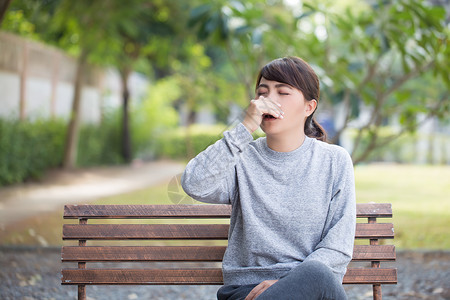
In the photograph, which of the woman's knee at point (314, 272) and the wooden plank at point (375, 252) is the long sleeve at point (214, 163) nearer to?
the woman's knee at point (314, 272)

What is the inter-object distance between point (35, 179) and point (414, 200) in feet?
24.8

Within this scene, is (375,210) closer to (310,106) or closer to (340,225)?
(340,225)

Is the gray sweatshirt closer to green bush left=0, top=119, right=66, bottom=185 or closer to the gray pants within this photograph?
the gray pants

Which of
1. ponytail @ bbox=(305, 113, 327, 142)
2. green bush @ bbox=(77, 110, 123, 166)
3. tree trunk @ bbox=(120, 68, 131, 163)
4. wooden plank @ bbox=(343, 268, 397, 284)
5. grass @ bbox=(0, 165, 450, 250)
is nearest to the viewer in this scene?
ponytail @ bbox=(305, 113, 327, 142)

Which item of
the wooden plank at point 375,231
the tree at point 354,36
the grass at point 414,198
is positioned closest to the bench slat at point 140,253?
the wooden plank at point 375,231

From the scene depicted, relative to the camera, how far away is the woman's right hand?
2461 mm

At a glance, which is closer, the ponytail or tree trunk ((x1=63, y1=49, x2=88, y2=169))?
the ponytail

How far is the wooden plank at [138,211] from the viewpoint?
9.53 ft

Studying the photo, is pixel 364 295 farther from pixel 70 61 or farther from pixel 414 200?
pixel 70 61

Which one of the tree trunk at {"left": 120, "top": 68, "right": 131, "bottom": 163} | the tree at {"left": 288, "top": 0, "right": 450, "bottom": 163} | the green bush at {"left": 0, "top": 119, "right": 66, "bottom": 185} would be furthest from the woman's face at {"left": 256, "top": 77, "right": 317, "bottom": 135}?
the tree trunk at {"left": 120, "top": 68, "right": 131, "bottom": 163}

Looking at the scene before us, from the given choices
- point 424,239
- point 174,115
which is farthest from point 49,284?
point 174,115

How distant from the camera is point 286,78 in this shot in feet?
8.23

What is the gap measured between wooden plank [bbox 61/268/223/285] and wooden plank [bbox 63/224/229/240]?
163 millimetres

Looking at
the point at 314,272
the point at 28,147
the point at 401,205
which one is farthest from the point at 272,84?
the point at 28,147
